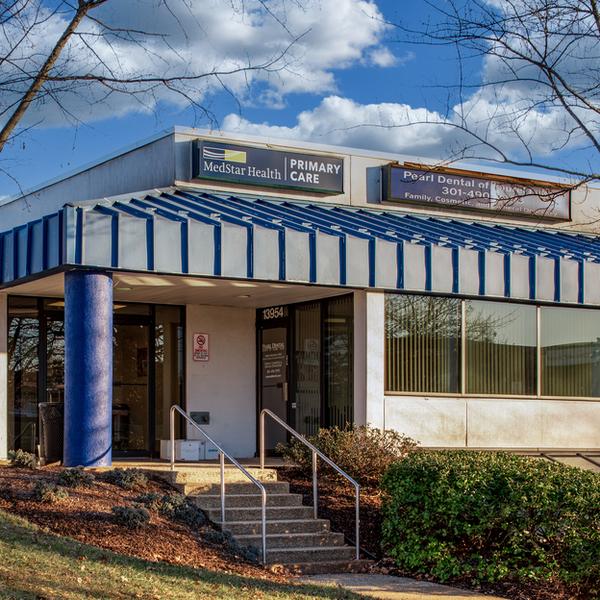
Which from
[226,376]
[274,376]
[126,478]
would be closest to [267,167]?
[274,376]

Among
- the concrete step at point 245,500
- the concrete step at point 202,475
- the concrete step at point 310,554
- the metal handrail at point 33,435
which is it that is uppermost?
the metal handrail at point 33,435

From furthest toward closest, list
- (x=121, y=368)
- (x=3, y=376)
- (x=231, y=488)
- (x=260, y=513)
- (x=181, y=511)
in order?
(x=121, y=368) → (x=3, y=376) → (x=231, y=488) → (x=260, y=513) → (x=181, y=511)

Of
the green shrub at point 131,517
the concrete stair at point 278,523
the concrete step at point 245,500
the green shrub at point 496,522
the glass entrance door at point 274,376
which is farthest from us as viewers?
the glass entrance door at point 274,376

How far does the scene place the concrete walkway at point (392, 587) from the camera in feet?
35.4

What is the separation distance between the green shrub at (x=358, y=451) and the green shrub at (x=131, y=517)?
12.6ft

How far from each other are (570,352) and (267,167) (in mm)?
6284

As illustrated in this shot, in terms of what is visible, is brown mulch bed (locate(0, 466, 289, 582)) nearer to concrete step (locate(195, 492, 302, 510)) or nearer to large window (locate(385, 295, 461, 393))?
concrete step (locate(195, 492, 302, 510))

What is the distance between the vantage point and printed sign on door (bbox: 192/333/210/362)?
1856cm

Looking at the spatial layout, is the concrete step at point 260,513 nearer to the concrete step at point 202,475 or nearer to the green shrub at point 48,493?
the concrete step at point 202,475

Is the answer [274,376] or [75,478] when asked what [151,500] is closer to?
[75,478]

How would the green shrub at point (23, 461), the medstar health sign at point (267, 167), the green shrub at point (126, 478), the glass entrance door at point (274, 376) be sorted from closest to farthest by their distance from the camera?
the green shrub at point (126, 478) → the green shrub at point (23, 461) → the medstar health sign at point (267, 167) → the glass entrance door at point (274, 376)

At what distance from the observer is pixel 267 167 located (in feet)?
57.9

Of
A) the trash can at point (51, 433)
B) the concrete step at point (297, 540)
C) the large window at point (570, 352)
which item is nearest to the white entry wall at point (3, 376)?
the trash can at point (51, 433)

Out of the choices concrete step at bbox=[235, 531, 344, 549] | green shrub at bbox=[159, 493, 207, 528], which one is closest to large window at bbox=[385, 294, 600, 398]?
concrete step at bbox=[235, 531, 344, 549]
